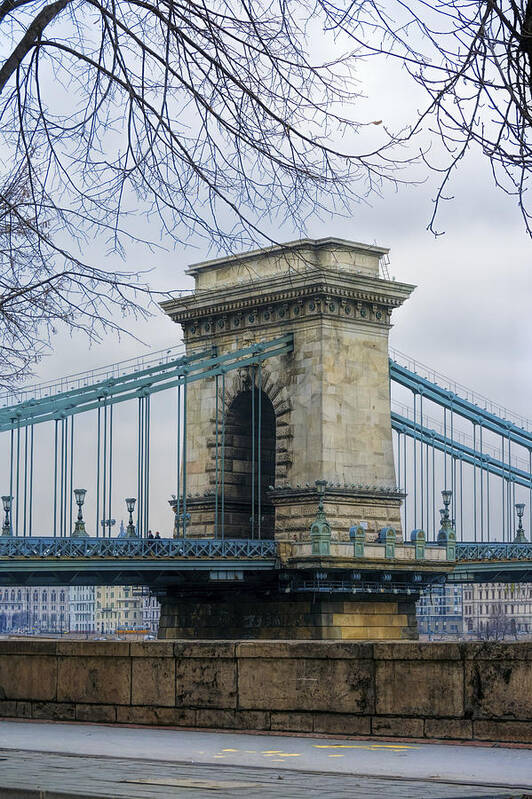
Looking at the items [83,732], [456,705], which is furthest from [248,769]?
[83,732]

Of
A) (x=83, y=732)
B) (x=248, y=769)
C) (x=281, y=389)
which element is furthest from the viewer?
(x=281, y=389)

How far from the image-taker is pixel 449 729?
47.0 feet

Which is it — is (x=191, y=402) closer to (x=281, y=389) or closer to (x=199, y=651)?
(x=281, y=389)

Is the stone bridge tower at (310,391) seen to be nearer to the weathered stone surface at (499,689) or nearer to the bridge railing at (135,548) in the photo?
the bridge railing at (135,548)

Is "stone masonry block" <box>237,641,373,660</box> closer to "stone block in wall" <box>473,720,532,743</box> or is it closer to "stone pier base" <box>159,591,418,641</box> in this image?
"stone block in wall" <box>473,720,532,743</box>

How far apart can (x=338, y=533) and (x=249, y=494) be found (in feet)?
23.2

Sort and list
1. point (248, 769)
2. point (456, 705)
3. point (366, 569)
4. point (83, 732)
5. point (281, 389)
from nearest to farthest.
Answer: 1. point (248, 769)
2. point (456, 705)
3. point (83, 732)
4. point (366, 569)
5. point (281, 389)

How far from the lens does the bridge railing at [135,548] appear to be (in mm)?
55969

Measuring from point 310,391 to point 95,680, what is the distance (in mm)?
48437

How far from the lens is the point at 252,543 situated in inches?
2474

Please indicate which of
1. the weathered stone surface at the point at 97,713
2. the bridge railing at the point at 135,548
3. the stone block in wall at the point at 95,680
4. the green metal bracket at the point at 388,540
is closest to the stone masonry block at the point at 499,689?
the stone block in wall at the point at 95,680

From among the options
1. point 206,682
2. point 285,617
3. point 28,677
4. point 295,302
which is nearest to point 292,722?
point 206,682

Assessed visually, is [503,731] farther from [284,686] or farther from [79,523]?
[79,523]

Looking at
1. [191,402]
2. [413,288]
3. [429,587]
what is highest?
[413,288]
